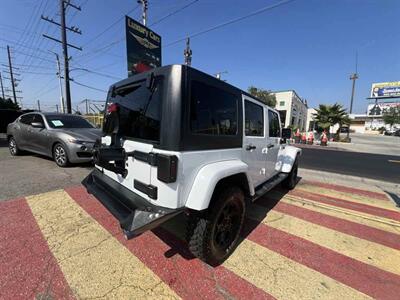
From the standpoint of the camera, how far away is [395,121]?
51531 millimetres

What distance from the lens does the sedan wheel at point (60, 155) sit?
562 centimetres

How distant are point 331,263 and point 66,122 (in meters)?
7.22

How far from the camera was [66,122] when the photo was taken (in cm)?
639

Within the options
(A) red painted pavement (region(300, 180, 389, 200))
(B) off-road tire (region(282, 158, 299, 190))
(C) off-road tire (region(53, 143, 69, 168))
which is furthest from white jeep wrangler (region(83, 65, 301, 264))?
(A) red painted pavement (region(300, 180, 389, 200))

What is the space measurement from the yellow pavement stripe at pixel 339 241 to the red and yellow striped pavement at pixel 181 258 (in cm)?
1

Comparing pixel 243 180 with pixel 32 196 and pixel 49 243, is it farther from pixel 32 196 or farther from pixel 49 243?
pixel 32 196

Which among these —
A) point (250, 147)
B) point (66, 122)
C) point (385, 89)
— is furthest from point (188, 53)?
point (385, 89)

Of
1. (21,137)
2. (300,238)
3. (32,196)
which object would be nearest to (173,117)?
(300,238)

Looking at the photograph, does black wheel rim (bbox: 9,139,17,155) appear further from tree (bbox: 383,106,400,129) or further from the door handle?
tree (bbox: 383,106,400,129)

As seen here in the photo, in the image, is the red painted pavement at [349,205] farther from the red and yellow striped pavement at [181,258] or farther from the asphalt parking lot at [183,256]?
the red and yellow striped pavement at [181,258]

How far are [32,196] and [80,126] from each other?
324cm

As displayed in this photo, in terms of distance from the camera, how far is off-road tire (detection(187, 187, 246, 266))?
209 cm

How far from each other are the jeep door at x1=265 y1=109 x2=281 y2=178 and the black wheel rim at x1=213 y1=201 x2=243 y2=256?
1501 mm

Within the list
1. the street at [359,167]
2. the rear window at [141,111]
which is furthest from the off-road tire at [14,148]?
the street at [359,167]
